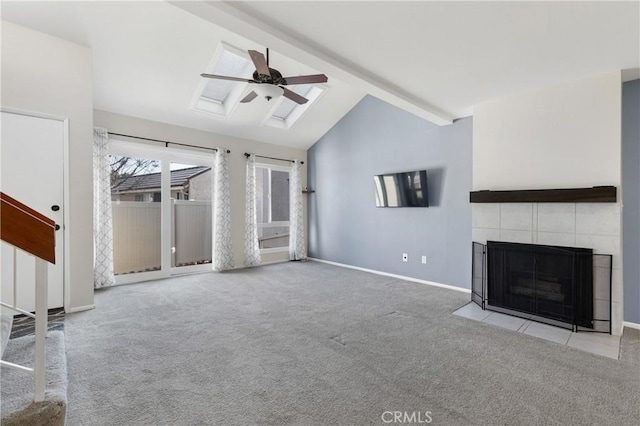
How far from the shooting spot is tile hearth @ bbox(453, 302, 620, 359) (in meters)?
2.46

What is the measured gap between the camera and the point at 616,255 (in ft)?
8.87

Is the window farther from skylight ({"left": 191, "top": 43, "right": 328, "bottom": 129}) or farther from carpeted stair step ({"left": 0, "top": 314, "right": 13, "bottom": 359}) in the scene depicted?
carpeted stair step ({"left": 0, "top": 314, "right": 13, "bottom": 359})

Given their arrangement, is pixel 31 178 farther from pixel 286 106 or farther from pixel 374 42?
pixel 286 106

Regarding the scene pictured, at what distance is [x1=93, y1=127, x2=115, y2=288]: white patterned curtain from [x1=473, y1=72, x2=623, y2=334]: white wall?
4.94 meters

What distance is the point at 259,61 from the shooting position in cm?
281

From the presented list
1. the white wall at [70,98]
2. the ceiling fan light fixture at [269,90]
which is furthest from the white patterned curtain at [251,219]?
the white wall at [70,98]

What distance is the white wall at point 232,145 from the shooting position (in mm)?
4455

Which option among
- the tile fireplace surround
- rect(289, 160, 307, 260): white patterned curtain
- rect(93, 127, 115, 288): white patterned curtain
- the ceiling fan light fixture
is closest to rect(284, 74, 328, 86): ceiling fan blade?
the ceiling fan light fixture

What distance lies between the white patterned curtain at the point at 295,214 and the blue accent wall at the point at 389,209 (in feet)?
1.11

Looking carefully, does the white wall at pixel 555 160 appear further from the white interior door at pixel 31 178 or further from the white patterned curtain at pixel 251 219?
A: the white interior door at pixel 31 178

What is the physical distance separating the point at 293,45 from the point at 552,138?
2.75 m

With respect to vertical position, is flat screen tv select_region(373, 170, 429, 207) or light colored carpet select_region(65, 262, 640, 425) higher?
flat screen tv select_region(373, 170, 429, 207)

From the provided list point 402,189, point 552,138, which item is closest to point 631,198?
point 552,138

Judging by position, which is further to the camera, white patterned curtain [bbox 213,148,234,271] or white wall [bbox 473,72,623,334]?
white patterned curtain [bbox 213,148,234,271]
